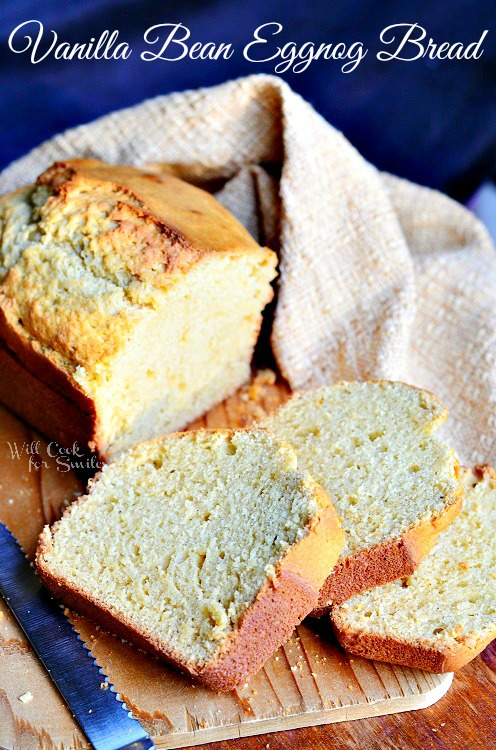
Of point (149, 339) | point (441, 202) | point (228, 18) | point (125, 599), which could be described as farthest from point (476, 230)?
point (125, 599)

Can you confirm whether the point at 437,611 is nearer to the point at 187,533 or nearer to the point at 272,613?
the point at 272,613

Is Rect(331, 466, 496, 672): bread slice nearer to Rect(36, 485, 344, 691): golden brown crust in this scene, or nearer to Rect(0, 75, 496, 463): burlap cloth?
Rect(36, 485, 344, 691): golden brown crust

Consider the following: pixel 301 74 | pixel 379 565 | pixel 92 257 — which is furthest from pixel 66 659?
pixel 301 74

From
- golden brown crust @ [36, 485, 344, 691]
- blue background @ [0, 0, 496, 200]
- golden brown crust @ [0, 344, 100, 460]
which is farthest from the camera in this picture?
blue background @ [0, 0, 496, 200]

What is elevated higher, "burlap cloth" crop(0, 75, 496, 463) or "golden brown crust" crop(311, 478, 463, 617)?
"burlap cloth" crop(0, 75, 496, 463)

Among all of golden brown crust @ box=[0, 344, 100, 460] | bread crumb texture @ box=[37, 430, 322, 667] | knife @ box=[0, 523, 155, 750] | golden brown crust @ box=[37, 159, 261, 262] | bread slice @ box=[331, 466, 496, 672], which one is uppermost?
golden brown crust @ box=[37, 159, 261, 262]

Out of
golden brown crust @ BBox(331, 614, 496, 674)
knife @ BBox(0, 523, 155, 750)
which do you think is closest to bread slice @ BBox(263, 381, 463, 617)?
golden brown crust @ BBox(331, 614, 496, 674)
